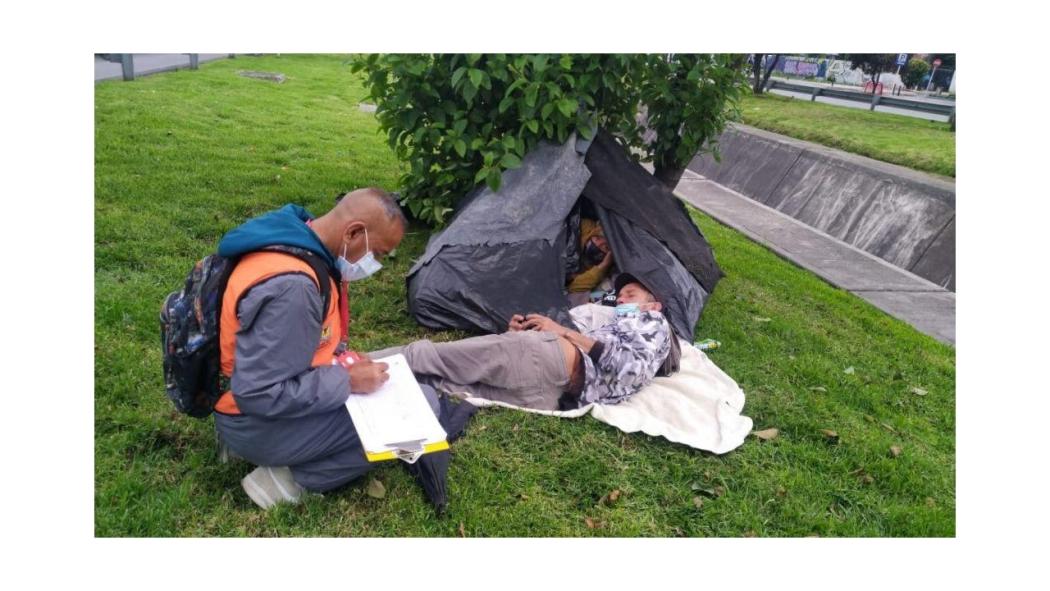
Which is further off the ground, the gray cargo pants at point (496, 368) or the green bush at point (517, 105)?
the green bush at point (517, 105)

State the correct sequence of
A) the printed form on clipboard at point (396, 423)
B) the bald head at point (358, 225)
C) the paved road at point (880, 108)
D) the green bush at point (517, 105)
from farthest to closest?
the paved road at point (880, 108)
the green bush at point (517, 105)
the bald head at point (358, 225)
the printed form on clipboard at point (396, 423)

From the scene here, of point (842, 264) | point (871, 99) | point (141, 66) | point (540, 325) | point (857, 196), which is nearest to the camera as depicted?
point (540, 325)

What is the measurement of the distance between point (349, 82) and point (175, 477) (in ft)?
47.7

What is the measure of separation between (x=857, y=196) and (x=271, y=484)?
7.66 metres

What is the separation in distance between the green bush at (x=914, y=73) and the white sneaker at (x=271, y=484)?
15.2 m

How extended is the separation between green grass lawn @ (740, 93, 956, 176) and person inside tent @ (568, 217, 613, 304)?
3.82m

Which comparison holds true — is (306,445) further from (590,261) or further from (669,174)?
(669,174)

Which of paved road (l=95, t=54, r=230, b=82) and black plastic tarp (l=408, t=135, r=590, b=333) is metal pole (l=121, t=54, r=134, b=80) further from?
black plastic tarp (l=408, t=135, r=590, b=333)

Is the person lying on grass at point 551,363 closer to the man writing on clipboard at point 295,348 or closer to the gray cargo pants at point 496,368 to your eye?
the gray cargo pants at point 496,368

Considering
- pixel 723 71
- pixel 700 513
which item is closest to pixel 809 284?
pixel 723 71

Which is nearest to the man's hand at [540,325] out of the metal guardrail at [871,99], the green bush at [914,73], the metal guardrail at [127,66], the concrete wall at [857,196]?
the concrete wall at [857,196]

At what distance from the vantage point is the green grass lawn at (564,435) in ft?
9.17

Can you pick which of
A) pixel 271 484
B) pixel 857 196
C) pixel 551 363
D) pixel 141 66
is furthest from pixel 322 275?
pixel 141 66

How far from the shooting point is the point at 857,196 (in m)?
8.43
